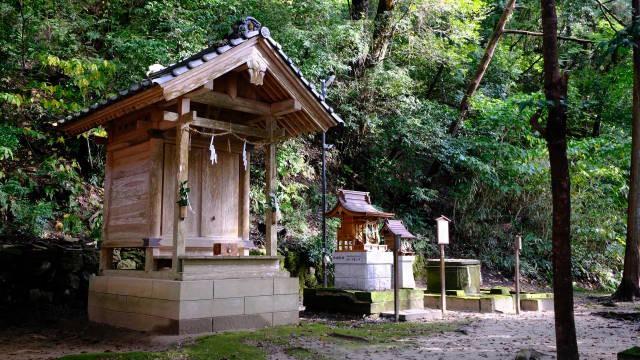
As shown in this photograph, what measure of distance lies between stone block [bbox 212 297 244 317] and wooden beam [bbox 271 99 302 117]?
132 inches

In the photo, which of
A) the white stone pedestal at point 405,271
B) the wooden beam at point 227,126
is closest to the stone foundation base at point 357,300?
the white stone pedestal at point 405,271

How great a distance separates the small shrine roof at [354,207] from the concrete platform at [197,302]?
339 centimetres

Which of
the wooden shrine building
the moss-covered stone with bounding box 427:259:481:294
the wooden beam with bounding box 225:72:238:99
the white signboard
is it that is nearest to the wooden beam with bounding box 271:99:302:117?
the wooden shrine building

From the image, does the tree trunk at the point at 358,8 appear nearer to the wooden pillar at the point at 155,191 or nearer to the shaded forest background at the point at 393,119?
the shaded forest background at the point at 393,119

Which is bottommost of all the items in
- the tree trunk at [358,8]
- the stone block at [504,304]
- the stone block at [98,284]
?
the stone block at [504,304]

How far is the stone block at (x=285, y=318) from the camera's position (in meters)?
8.32

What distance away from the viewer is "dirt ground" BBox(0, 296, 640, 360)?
677cm

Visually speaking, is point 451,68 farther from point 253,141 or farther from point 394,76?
point 253,141

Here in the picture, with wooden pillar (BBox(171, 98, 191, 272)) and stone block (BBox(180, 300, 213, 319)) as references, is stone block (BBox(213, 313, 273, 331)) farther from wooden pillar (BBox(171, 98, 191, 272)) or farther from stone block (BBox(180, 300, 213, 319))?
wooden pillar (BBox(171, 98, 191, 272))

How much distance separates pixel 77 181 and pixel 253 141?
554 centimetres

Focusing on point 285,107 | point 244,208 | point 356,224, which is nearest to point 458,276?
point 356,224

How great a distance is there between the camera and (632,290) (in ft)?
48.7

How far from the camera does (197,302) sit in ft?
24.0

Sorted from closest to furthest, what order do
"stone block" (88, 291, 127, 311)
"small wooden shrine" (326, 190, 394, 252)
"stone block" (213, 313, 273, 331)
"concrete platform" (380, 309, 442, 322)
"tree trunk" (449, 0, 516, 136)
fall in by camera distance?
"stone block" (213, 313, 273, 331) → "stone block" (88, 291, 127, 311) → "concrete platform" (380, 309, 442, 322) → "small wooden shrine" (326, 190, 394, 252) → "tree trunk" (449, 0, 516, 136)
